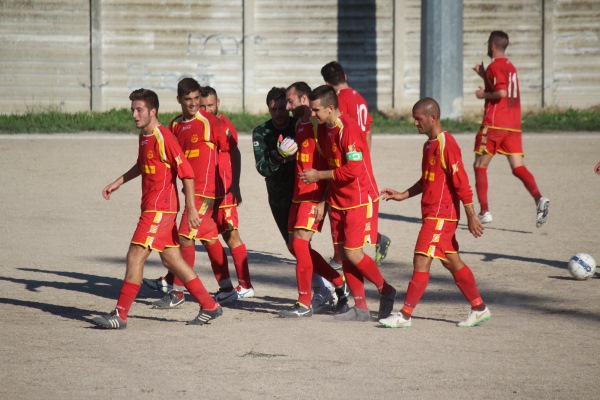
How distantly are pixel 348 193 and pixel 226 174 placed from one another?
143 cm

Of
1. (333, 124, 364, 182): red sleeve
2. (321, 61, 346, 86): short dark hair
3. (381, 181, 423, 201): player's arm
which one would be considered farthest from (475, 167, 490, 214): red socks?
(333, 124, 364, 182): red sleeve

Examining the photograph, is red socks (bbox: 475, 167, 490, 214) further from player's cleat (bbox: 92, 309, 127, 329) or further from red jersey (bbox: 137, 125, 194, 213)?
player's cleat (bbox: 92, 309, 127, 329)

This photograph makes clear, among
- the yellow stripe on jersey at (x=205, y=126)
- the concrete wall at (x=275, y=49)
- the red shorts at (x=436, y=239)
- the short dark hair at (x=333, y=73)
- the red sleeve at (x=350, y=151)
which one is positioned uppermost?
the concrete wall at (x=275, y=49)

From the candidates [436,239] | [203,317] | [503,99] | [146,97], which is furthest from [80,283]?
[503,99]

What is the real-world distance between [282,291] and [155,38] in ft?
47.1

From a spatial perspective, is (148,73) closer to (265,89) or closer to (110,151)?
(265,89)

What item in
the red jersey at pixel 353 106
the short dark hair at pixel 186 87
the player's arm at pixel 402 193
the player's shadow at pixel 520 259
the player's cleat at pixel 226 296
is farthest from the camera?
the player's shadow at pixel 520 259

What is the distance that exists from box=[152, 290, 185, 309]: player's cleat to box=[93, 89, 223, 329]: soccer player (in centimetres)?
76

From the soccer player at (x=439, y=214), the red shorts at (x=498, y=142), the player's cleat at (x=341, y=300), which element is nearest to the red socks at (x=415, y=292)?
the soccer player at (x=439, y=214)

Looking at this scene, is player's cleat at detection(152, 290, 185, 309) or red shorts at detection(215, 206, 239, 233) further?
red shorts at detection(215, 206, 239, 233)

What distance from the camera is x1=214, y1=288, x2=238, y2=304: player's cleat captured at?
8.37 m

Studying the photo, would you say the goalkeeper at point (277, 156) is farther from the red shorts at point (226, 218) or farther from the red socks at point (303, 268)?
the red socks at point (303, 268)

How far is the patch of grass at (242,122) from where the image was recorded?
19562 mm

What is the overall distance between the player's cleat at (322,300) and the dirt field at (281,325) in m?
0.27
